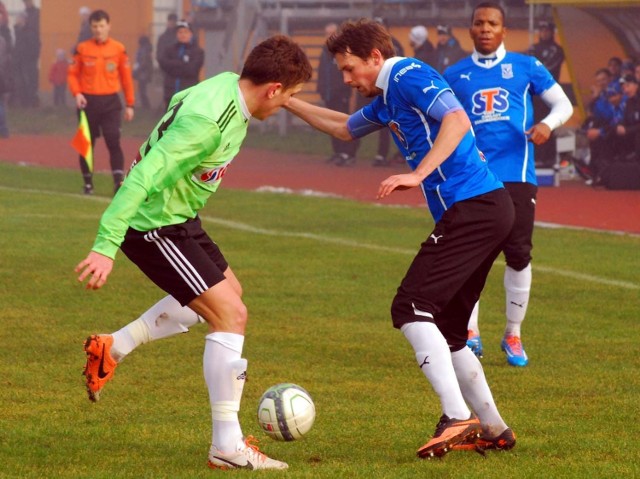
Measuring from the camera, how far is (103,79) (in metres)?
18.0

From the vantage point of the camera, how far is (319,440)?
21.0ft

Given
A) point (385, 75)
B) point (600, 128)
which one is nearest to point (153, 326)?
point (385, 75)

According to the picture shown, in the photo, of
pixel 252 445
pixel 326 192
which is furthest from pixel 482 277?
pixel 326 192

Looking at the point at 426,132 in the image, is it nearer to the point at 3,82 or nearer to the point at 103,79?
the point at 103,79

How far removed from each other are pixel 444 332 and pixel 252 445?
1041mm

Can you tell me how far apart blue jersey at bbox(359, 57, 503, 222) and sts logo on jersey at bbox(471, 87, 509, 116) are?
8.36ft

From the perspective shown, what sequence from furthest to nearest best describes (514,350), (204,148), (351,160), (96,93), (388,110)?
(351,160)
(96,93)
(514,350)
(388,110)
(204,148)

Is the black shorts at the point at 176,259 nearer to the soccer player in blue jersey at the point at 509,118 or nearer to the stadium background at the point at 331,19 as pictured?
the soccer player in blue jersey at the point at 509,118

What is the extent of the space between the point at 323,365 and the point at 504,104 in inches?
83.3

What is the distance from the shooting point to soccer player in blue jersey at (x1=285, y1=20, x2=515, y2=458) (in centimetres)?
591

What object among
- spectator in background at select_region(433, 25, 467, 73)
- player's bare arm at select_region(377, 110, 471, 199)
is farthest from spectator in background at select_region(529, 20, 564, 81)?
player's bare arm at select_region(377, 110, 471, 199)

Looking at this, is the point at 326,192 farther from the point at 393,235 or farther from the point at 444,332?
the point at 444,332

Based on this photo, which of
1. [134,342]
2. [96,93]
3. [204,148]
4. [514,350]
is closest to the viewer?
[204,148]

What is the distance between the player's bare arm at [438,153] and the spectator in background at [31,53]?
35.9m
